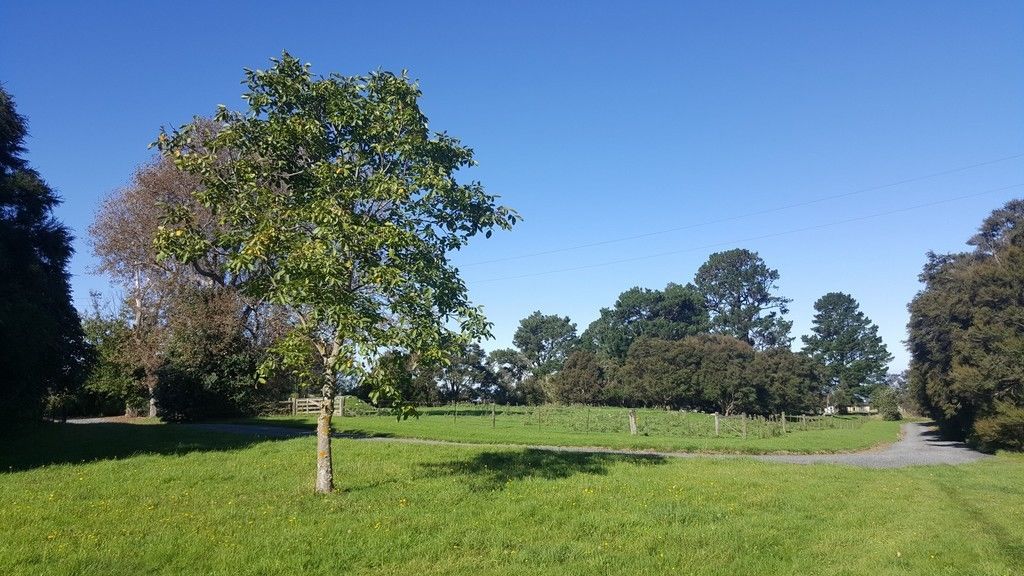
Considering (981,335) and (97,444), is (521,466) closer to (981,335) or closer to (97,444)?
(97,444)

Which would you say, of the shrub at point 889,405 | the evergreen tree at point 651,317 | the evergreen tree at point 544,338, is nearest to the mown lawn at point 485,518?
the shrub at point 889,405

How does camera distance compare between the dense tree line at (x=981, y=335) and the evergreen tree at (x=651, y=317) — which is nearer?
the dense tree line at (x=981, y=335)

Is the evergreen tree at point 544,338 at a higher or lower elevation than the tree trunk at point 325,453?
higher

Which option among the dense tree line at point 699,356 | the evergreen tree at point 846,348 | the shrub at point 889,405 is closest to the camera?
the dense tree line at point 699,356

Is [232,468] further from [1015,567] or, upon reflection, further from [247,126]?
[1015,567]

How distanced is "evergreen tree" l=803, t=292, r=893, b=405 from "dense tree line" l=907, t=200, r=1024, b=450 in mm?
78929

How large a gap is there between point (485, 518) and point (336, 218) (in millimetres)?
5365

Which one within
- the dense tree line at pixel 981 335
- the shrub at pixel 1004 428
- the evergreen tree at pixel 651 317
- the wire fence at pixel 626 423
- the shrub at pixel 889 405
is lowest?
the shrub at pixel 889 405

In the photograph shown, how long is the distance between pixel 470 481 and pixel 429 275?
14.6 ft

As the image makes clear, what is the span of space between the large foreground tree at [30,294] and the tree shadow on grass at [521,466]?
10710mm

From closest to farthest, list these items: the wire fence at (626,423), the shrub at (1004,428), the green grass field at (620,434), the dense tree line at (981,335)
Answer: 1. the green grass field at (620,434)
2. the shrub at (1004,428)
3. the dense tree line at (981,335)
4. the wire fence at (626,423)

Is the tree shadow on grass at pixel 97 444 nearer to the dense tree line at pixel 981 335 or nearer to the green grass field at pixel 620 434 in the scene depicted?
the green grass field at pixel 620 434

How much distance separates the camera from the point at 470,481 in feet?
42.7

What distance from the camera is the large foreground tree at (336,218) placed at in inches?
420
